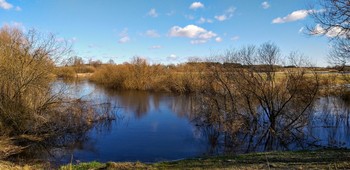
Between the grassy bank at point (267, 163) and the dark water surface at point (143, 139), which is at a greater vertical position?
the grassy bank at point (267, 163)

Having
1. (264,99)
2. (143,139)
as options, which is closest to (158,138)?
(143,139)

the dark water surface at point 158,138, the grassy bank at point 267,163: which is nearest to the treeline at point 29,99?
the dark water surface at point 158,138

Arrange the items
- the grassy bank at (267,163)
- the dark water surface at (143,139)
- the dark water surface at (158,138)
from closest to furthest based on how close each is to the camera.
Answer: the grassy bank at (267,163)
the dark water surface at (143,139)
the dark water surface at (158,138)

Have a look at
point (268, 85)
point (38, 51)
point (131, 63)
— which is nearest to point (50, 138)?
point (38, 51)

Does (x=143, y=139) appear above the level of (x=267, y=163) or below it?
below

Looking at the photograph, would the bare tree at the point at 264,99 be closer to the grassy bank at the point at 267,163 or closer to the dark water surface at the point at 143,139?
the dark water surface at the point at 143,139

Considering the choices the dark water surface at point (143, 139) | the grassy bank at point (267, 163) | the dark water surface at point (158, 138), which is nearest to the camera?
the grassy bank at point (267, 163)

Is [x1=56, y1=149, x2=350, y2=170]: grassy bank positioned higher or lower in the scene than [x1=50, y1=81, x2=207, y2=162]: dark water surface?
higher

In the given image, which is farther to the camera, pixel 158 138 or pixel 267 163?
pixel 158 138

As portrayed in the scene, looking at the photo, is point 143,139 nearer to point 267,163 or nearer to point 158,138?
point 158,138

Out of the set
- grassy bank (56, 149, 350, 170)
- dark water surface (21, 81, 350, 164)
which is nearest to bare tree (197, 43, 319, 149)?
dark water surface (21, 81, 350, 164)

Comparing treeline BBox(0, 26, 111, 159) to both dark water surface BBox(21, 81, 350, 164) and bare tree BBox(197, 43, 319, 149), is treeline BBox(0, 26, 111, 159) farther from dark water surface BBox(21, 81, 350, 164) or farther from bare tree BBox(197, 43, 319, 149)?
bare tree BBox(197, 43, 319, 149)

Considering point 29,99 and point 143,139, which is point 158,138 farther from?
point 29,99

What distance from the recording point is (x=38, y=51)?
1667 cm
